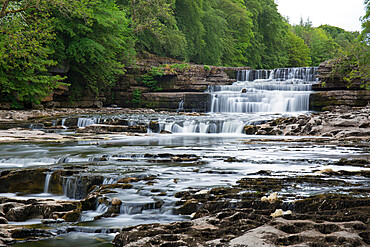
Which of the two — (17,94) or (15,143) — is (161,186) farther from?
(17,94)

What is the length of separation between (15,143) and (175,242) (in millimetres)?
11001

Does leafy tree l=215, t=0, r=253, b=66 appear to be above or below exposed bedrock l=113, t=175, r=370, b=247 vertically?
above

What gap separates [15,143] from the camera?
12.9m

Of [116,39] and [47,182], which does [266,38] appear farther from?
[47,182]

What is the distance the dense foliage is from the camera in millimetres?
19934

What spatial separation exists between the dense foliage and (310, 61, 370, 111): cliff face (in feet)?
5.26

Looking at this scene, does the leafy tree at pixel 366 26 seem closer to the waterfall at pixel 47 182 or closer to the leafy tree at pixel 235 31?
the leafy tree at pixel 235 31

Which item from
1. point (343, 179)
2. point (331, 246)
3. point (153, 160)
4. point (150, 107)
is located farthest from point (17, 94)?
point (331, 246)

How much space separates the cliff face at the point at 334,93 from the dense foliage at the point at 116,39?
160 centimetres

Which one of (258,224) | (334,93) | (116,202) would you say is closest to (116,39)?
(334,93)

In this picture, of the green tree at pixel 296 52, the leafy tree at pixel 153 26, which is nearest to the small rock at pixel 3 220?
the leafy tree at pixel 153 26

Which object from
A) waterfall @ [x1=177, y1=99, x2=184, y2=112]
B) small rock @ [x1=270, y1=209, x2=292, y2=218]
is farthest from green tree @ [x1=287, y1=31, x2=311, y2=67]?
small rock @ [x1=270, y1=209, x2=292, y2=218]

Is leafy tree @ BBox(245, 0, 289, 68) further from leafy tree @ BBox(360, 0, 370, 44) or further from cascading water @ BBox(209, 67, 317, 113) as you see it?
leafy tree @ BBox(360, 0, 370, 44)

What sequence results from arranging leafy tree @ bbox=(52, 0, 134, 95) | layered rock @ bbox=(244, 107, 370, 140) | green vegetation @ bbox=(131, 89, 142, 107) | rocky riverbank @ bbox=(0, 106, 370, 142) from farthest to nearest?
green vegetation @ bbox=(131, 89, 142, 107)
leafy tree @ bbox=(52, 0, 134, 95)
layered rock @ bbox=(244, 107, 370, 140)
rocky riverbank @ bbox=(0, 106, 370, 142)
